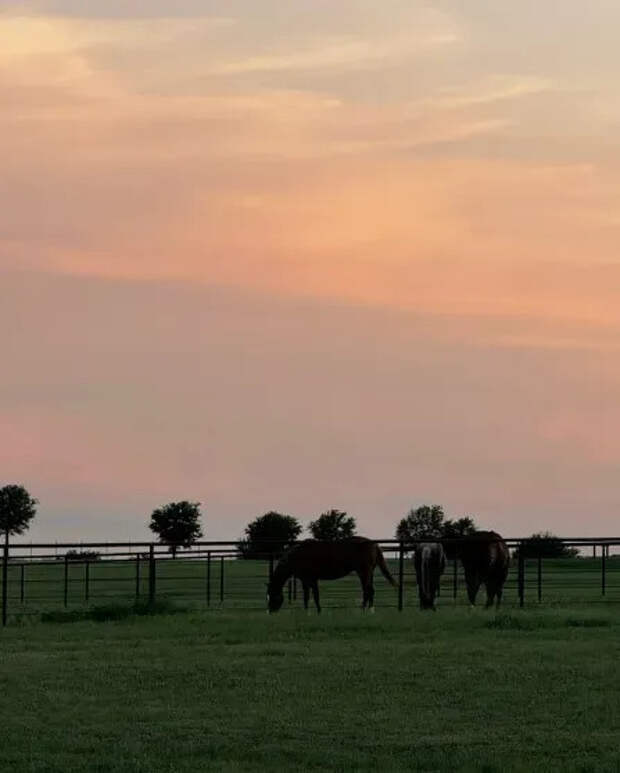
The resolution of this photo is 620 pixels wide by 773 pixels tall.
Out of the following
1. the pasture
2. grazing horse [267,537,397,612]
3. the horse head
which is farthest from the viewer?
the pasture

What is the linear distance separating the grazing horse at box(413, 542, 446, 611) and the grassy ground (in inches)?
211

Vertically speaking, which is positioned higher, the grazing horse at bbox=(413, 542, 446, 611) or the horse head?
the grazing horse at bbox=(413, 542, 446, 611)

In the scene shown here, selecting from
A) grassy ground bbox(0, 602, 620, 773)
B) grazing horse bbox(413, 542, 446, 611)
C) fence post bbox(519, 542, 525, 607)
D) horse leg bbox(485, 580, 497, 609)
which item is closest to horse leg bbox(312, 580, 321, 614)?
grazing horse bbox(413, 542, 446, 611)

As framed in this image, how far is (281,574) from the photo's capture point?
110 feet

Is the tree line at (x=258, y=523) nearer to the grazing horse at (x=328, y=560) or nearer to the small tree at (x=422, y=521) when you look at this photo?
the small tree at (x=422, y=521)

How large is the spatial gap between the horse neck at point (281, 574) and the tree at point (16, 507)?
247 ft

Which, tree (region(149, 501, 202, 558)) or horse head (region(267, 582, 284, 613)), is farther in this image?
tree (region(149, 501, 202, 558))

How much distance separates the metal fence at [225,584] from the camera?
31234 millimetres

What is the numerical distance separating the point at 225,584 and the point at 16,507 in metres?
53.9

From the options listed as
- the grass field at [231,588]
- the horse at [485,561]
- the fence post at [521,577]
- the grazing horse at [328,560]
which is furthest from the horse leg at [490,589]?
the grazing horse at [328,560]

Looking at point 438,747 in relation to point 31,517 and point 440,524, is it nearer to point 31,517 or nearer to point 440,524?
point 440,524

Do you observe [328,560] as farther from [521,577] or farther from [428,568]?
[521,577]

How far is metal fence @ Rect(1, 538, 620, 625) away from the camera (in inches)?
1230

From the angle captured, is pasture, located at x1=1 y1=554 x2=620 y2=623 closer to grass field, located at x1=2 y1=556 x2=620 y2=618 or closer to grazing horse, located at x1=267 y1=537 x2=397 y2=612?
grass field, located at x1=2 y1=556 x2=620 y2=618
